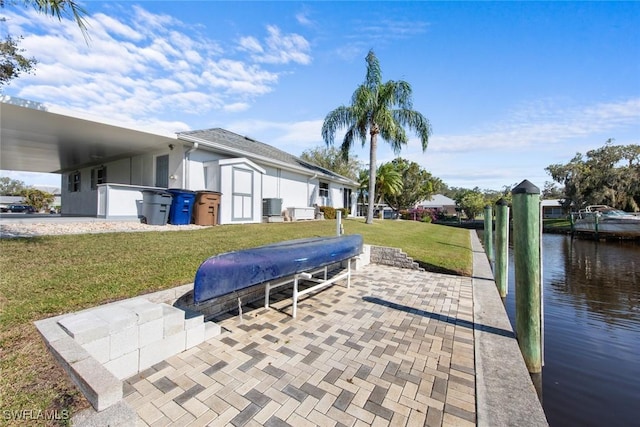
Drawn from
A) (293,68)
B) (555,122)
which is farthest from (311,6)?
(555,122)

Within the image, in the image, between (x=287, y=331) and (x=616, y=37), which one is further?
(x=616, y=37)

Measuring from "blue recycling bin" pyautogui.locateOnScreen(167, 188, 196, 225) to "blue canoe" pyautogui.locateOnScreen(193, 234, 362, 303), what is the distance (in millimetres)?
7343

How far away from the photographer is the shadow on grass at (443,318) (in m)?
3.73

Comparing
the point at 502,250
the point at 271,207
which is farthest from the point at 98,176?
the point at 502,250

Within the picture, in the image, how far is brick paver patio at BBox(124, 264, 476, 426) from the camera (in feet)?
6.76

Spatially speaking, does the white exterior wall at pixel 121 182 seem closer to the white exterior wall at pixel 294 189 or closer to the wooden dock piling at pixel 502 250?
the white exterior wall at pixel 294 189

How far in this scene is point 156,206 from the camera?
9.40 metres

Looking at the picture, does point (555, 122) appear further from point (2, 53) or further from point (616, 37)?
point (2, 53)

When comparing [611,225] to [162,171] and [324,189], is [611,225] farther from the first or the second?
[162,171]

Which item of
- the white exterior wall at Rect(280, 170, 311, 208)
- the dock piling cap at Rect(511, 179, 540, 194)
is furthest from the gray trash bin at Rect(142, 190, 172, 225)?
the dock piling cap at Rect(511, 179, 540, 194)

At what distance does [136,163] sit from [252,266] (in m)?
13.4

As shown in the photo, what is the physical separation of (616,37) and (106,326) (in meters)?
13.5

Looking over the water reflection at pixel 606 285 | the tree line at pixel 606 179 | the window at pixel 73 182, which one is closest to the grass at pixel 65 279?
the water reflection at pixel 606 285

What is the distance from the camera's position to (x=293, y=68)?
11383 millimetres
